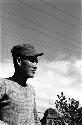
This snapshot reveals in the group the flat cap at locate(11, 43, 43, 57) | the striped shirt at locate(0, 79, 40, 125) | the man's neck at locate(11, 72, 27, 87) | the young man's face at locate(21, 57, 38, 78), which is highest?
the flat cap at locate(11, 43, 43, 57)

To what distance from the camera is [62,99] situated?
4772 centimetres

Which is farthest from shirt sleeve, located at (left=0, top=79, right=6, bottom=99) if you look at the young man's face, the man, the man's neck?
the young man's face

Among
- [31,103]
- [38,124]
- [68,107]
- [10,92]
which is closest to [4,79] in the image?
[10,92]

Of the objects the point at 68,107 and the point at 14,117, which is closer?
the point at 14,117

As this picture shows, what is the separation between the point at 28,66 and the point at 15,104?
54cm

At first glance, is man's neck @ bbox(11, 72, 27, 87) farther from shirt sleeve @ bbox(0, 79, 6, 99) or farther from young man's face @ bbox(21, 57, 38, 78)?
shirt sleeve @ bbox(0, 79, 6, 99)

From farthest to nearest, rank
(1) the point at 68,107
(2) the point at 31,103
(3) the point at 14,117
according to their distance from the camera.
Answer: (1) the point at 68,107 → (2) the point at 31,103 → (3) the point at 14,117

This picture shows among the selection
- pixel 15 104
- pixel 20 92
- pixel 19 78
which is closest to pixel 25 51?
pixel 19 78

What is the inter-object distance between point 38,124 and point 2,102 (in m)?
0.72

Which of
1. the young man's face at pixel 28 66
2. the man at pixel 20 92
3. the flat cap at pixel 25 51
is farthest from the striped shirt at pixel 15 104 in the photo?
the flat cap at pixel 25 51

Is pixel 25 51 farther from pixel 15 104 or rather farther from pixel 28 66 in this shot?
pixel 15 104

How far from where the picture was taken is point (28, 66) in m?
4.18

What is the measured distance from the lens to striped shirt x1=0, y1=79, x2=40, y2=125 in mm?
3963

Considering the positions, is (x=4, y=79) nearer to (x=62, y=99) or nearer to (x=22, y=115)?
(x=22, y=115)
